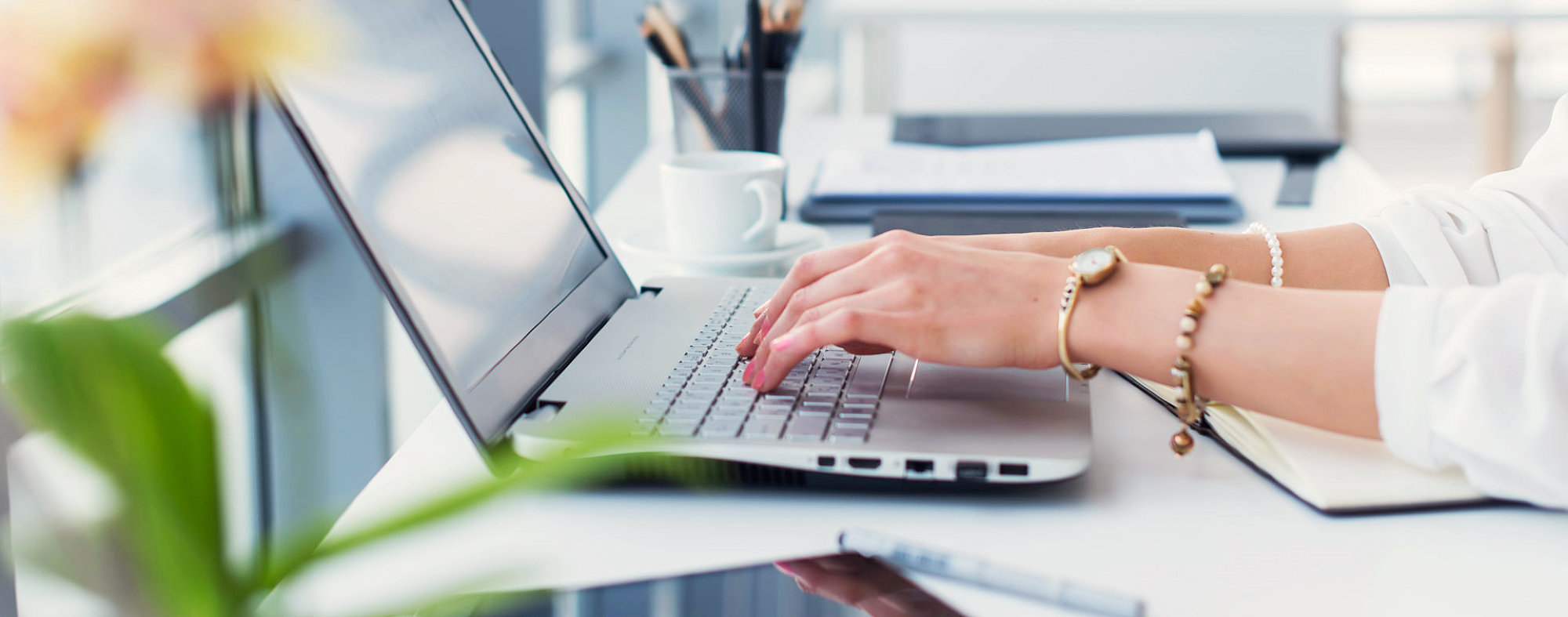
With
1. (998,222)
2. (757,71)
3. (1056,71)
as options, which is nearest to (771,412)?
(998,222)

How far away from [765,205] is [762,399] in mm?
376

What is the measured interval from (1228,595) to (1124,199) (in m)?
0.68

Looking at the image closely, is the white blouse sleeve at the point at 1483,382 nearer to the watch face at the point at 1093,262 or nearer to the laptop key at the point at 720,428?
the watch face at the point at 1093,262

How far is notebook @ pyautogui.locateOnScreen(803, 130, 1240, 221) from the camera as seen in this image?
1.08 meters

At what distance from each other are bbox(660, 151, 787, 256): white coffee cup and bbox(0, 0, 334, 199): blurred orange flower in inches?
27.6

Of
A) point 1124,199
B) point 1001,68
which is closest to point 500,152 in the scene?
point 1124,199

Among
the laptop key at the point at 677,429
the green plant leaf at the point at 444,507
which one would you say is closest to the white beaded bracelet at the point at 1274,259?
the laptop key at the point at 677,429

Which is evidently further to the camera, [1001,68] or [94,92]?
[1001,68]

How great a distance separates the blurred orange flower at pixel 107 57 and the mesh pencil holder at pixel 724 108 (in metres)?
0.93

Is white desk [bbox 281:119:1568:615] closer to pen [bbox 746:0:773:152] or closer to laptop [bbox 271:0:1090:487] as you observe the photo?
laptop [bbox 271:0:1090:487]

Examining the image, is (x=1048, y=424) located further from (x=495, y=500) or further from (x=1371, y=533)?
(x=495, y=500)

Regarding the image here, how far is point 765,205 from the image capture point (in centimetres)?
93

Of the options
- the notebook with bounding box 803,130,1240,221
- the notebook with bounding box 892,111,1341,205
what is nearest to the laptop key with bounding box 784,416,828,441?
the notebook with bounding box 803,130,1240,221

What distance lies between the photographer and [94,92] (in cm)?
18
